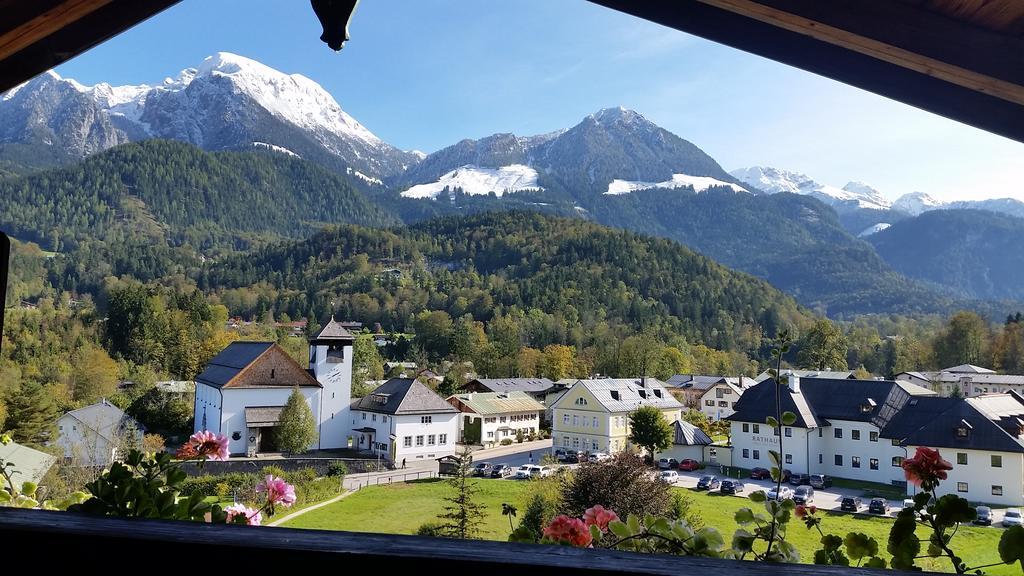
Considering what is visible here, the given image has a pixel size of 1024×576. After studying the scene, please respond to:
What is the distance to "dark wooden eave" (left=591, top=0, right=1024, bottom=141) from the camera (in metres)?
0.85

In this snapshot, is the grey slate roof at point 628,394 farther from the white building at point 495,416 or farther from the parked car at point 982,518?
the parked car at point 982,518

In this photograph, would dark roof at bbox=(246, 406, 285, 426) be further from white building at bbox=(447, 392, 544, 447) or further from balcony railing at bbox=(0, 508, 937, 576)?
balcony railing at bbox=(0, 508, 937, 576)

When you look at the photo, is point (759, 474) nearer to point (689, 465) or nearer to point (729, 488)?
point (689, 465)

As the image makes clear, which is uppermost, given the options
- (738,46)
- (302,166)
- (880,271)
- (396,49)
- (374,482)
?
(302,166)

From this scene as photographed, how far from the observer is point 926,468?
1.11 m

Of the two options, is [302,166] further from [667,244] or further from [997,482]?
[997,482]

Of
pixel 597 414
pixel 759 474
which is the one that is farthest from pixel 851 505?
pixel 597 414

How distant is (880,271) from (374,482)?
3281 inches

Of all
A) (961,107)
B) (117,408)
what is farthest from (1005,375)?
(117,408)

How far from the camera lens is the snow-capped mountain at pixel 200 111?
112312 mm

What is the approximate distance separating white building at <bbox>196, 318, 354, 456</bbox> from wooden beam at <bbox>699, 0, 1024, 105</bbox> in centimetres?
1467

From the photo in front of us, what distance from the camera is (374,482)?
41.7 ft

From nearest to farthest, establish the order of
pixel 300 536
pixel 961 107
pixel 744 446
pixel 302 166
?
1. pixel 300 536
2. pixel 961 107
3. pixel 744 446
4. pixel 302 166

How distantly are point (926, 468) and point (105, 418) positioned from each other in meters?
14.9
